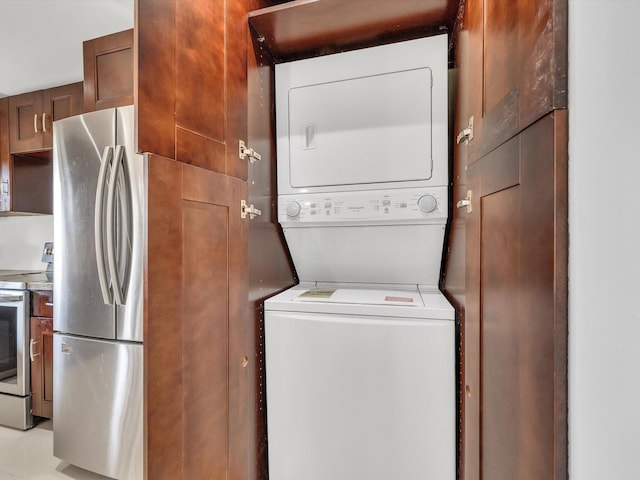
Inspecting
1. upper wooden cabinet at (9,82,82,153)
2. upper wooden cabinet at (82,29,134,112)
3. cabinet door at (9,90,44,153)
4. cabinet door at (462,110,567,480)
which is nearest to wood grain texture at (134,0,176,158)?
cabinet door at (462,110,567,480)

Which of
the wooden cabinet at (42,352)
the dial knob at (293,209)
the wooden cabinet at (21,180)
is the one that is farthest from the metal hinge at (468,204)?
the wooden cabinet at (21,180)

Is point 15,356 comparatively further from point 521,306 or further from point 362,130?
point 521,306

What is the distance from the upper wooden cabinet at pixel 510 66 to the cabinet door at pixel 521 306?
0.16ft

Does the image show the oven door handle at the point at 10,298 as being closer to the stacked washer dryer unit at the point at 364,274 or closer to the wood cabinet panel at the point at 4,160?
the wood cabinet panel at the point at 4,160

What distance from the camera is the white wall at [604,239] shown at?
439 millimetres

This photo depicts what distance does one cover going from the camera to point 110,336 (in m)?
1.61

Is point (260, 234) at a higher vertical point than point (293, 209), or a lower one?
lower

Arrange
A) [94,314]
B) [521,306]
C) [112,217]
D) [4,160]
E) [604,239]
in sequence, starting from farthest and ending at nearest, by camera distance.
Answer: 1. [4,160]
2. [94,314]
3. [112,217]
4. [521,306]
5. [604,239]

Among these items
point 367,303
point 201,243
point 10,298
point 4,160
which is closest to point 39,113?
point 4,160

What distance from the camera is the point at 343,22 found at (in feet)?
4.59

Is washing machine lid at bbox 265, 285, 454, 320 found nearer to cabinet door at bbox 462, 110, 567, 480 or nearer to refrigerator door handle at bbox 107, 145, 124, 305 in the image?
cabinet door at bbox 462, 110, 567, 480

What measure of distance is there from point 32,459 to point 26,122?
9.02ft

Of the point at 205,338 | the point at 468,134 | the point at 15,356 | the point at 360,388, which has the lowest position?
the point at 15,356

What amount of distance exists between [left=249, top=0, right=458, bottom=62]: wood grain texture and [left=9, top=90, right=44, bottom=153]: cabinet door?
247 cm
